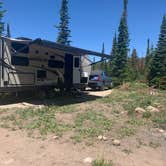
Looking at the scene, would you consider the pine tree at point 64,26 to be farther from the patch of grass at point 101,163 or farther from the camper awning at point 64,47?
the patch of grass at point 101,163

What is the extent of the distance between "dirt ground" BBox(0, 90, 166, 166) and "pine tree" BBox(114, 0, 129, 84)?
1793 centimetres

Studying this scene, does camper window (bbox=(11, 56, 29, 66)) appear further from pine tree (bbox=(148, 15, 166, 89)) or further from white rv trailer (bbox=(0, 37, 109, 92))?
pine tree (bbox=(148, 15, 166, 89))

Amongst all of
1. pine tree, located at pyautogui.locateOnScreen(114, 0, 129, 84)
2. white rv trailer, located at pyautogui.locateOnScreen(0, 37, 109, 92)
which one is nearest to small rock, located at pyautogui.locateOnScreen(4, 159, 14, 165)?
white rv trailer, located at pyautogui.locateOnScreen(0, 37, 109, 92)

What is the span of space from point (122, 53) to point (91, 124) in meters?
20.7

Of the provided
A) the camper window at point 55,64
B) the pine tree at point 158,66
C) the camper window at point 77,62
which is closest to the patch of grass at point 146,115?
the camper window at point 55,64

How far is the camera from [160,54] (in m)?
23.9

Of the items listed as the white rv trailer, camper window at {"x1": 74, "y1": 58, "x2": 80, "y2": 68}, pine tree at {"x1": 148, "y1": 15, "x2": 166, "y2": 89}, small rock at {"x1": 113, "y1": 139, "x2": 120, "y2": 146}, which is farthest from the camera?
pine tree at {"x1": 148, "y1": 15, "x2": 166, "y2": 89}

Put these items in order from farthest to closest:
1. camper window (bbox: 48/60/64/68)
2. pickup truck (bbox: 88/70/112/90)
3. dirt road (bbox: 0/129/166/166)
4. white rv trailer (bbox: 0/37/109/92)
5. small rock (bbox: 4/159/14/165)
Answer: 1. pickup truck (bbox: 88/70/112/90)
2. camper window (bbox: 48/60/64/68)
3. white rv trailer (bbox: 0/37/109/92)
4. dirt road (bbox: 0/129/166/166)
5. small rock (bbox: 4/159/14/165)

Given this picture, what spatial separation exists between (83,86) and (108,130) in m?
9.04

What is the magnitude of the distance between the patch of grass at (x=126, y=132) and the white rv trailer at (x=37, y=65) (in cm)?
542

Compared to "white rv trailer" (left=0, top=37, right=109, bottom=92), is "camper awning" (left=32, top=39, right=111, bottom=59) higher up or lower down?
higher up

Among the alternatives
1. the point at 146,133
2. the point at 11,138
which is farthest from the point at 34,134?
the point at 146,133

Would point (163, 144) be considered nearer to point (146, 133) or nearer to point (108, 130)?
point (146, 133)

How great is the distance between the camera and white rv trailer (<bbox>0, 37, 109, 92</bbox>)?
11148 mm
